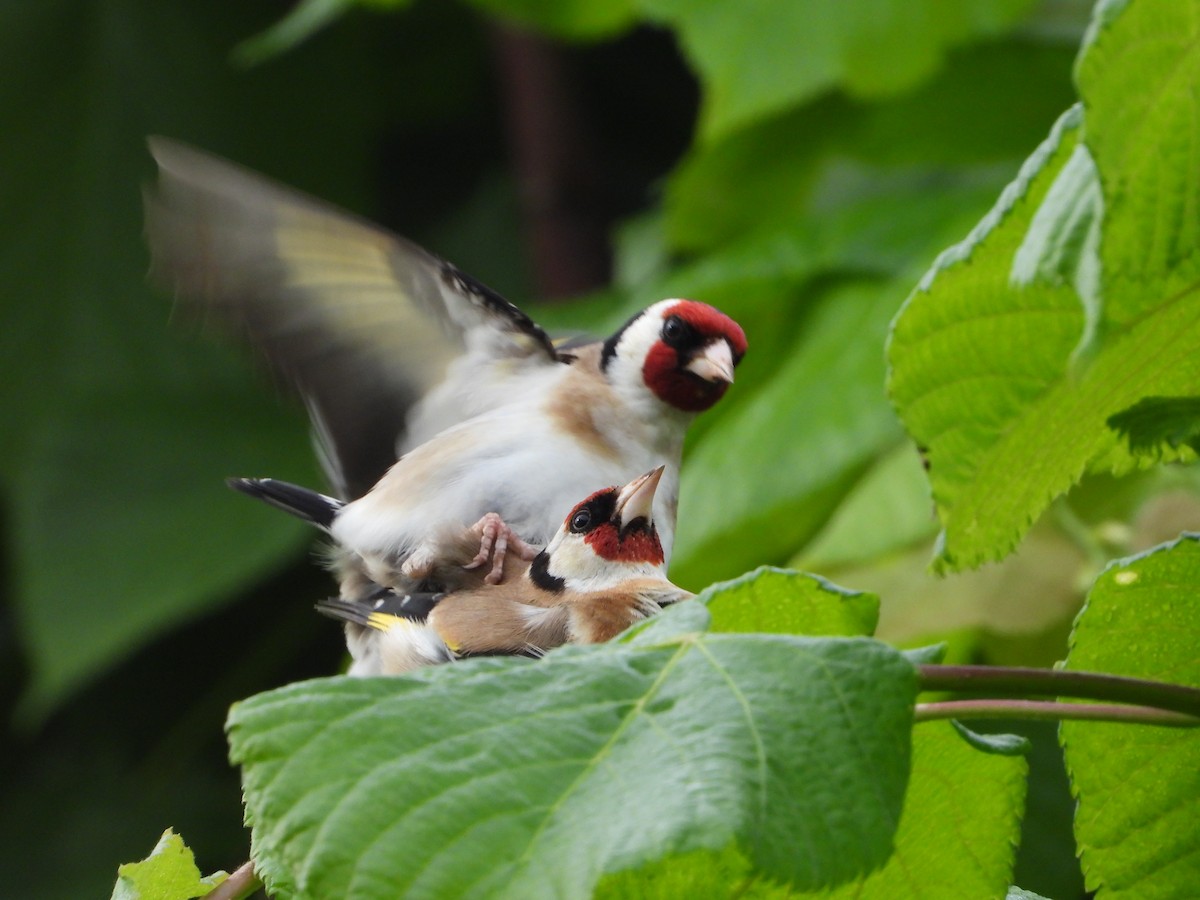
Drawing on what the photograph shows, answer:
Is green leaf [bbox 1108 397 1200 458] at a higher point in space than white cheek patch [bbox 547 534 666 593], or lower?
higher

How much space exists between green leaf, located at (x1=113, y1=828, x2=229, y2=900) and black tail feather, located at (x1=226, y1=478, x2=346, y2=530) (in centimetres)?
Result: 27

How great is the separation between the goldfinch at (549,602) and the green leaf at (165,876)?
12 cm

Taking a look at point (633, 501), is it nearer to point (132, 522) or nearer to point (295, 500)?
point (295, 500)

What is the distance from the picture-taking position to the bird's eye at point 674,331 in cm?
89

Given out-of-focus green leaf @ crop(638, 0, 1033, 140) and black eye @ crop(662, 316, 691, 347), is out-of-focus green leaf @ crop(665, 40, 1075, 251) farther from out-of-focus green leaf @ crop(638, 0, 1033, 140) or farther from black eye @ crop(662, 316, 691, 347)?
black eye @ crop(662, 316, 691, 347)

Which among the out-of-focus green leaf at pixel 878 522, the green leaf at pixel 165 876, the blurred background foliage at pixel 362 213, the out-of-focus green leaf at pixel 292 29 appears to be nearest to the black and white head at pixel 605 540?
the green leaf at pixel 165 876

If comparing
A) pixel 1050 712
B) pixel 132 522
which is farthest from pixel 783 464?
pixel 132 522

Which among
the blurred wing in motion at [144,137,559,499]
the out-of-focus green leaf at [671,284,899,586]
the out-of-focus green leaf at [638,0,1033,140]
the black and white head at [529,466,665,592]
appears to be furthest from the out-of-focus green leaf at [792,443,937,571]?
the black and white head at [529,466,665,592]

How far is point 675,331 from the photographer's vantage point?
A: 2.94 feet

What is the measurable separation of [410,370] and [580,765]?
481 millimetres

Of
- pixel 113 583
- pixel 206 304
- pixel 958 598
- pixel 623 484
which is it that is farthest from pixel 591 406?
pixel 113 583

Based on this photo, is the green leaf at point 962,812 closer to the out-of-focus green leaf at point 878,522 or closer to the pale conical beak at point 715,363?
the pale conical beak at point 715,363

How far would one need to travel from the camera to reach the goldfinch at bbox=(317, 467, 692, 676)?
0.71 metres

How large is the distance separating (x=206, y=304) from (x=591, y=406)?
236 millimetres
